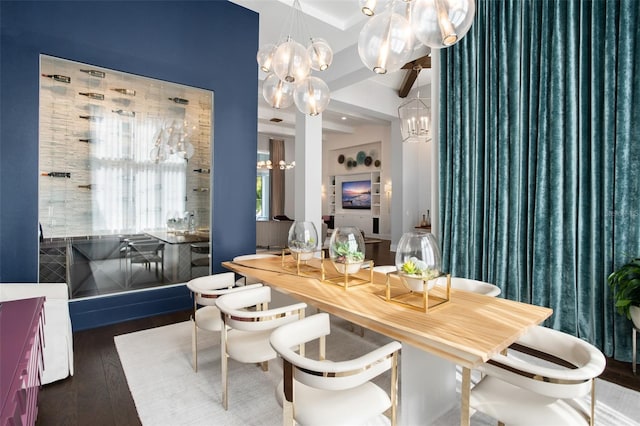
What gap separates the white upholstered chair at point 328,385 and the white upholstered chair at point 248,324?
31 centimetres

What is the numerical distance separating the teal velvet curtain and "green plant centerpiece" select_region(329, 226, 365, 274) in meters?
1.95

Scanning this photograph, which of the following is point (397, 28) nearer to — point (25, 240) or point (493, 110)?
point (493, 110)

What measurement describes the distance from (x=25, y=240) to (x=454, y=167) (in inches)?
166

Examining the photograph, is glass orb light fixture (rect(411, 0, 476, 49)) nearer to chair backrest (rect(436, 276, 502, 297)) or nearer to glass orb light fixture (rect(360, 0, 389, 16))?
glass orb light fixture (rect(360, 0, 389, 16))

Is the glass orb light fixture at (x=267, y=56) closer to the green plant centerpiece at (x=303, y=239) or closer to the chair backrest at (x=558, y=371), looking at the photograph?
the green plant centerpiece at (x=303, y=239)

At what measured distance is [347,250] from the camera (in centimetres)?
205

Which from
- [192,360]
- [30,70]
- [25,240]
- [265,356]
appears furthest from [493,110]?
[25,240]

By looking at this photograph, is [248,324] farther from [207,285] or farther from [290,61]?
[290,61]

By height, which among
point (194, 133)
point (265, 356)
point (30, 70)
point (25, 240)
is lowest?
point (265, 356)

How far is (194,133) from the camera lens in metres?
4.07

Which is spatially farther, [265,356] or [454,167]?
[454,167]

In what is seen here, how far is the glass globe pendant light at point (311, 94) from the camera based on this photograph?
268 cm

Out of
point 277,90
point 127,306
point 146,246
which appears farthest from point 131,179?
point 277,90

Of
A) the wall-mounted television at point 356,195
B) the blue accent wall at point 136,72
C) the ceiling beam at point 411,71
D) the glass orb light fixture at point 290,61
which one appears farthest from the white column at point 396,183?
the glass orb light fixture at point 290,61
